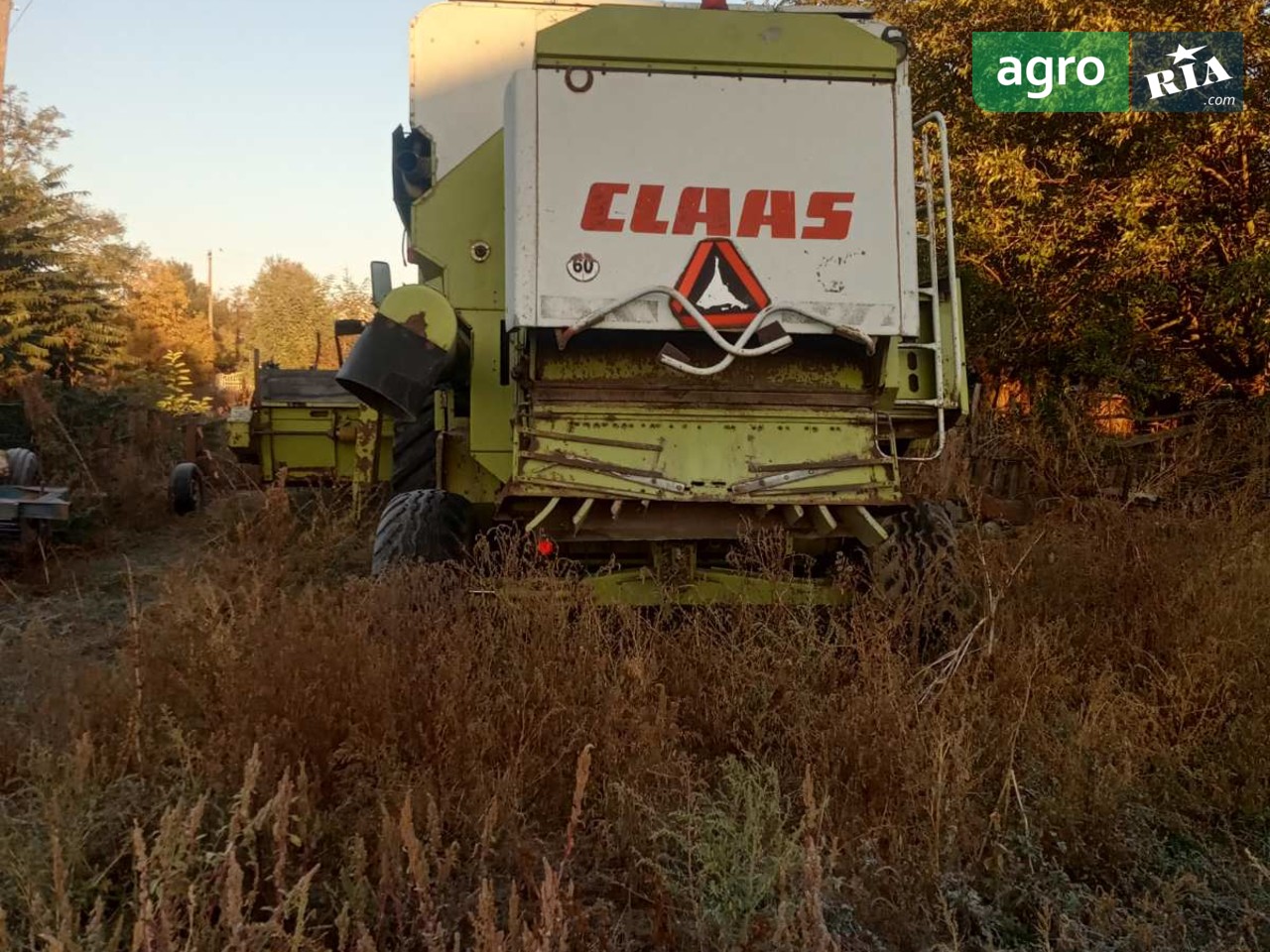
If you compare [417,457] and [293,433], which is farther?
[293,433]

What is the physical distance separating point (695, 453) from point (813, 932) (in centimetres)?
240

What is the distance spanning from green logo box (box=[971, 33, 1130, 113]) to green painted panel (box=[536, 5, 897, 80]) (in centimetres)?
550

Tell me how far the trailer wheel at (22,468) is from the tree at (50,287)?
7.39 meters

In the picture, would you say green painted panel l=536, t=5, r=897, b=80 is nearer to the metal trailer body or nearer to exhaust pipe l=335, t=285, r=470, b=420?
exhaust pipe l=335, t=285, r=470, b=420

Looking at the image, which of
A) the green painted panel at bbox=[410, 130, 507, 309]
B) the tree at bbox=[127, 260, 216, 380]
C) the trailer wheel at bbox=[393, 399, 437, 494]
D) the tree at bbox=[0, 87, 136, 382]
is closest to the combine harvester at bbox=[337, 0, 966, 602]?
the green painted panel at bbox=[410, 130, 507, 309]

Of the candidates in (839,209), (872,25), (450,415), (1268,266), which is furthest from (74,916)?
(1268,266)

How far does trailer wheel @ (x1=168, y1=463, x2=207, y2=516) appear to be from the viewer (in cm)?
930

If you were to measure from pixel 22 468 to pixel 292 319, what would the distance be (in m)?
36.6

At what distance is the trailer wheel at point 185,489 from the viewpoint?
30.5 ft

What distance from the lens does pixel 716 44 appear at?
13.2ft

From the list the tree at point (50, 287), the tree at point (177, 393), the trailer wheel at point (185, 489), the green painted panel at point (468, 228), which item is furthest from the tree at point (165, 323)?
the green painted panel at point (468, 228)

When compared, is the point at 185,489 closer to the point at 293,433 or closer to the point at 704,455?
the point at 293,433

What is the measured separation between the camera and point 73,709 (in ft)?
10.1

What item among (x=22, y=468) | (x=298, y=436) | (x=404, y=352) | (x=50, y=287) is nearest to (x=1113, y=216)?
(x=404, y=352)
